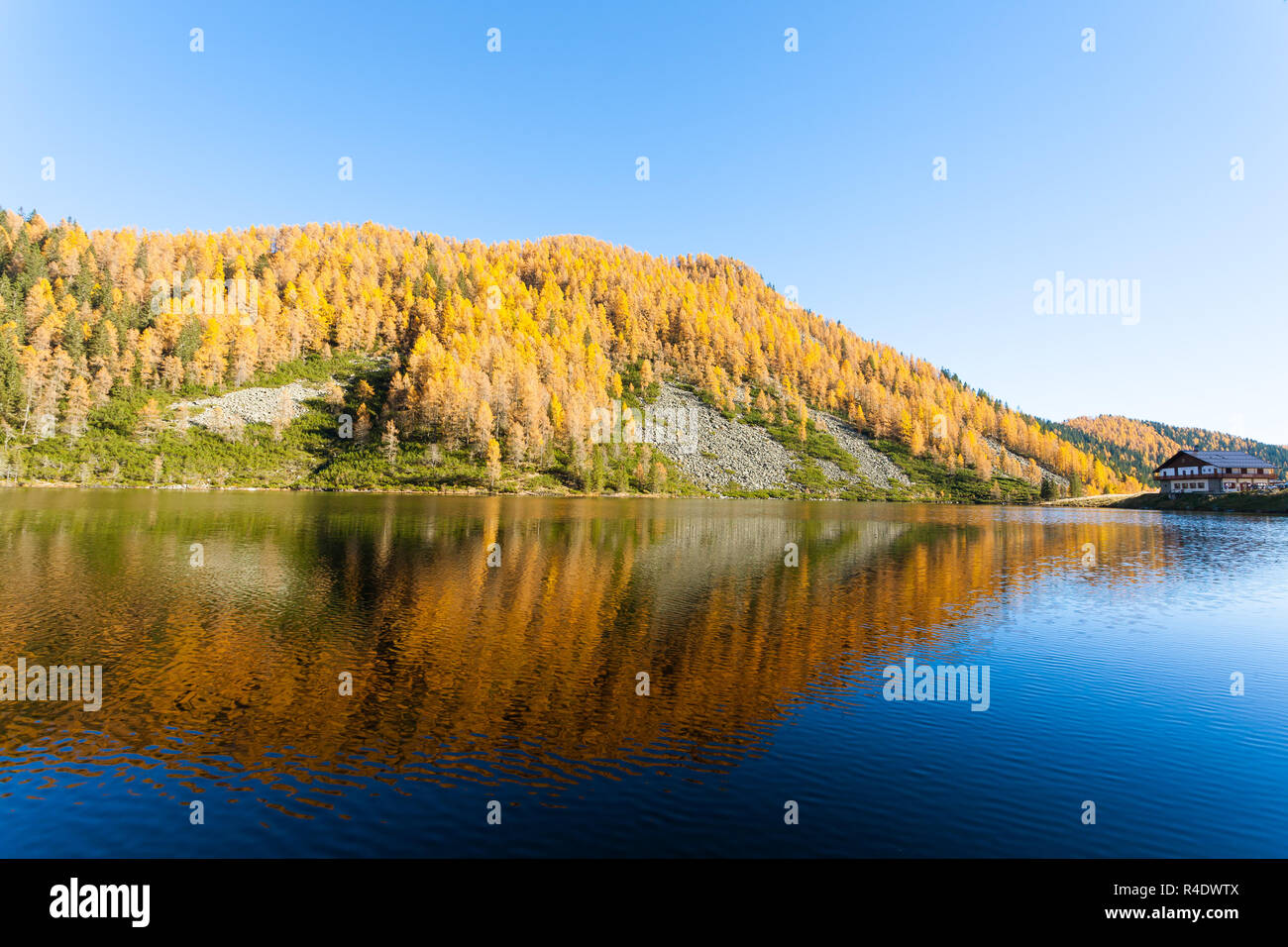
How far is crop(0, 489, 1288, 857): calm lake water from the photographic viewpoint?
1407cm

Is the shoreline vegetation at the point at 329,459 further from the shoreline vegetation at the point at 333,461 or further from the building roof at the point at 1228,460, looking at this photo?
the building roof at the point at 1228,460

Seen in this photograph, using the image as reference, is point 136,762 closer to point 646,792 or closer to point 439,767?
point 439,767

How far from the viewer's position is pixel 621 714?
20719 millimetres

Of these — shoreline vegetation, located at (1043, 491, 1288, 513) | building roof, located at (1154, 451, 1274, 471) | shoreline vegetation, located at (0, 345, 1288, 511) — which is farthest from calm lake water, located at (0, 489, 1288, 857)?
building roof, located at (1154, 451, 1274, 471)

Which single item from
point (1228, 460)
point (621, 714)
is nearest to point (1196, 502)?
point (1228, 460)

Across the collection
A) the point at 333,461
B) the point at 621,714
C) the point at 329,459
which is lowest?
the point at 621,714

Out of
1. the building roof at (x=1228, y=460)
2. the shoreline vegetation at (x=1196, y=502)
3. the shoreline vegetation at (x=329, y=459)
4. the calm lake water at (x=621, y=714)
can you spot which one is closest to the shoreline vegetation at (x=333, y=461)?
the shoreline vegetation at (x=329, y=459)

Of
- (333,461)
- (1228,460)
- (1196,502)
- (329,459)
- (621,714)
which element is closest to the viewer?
(621,714)

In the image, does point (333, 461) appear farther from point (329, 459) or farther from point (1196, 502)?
point (1196, 502)

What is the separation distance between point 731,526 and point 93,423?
5985 inches

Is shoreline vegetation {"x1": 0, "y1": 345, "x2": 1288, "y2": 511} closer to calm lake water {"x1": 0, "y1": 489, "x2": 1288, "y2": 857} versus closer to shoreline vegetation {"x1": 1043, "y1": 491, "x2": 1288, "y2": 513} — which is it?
shoreline vegetation {"x1": 1043, "y1": 491, "x2": 1288, "y2": 513}

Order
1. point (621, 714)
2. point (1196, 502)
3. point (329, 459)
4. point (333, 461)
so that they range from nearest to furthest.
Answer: point (621, 714), point (1196, 502), point (333, 461), point (329, 459)

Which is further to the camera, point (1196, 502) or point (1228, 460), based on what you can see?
point (1228, 460)

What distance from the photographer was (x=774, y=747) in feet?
60.5
